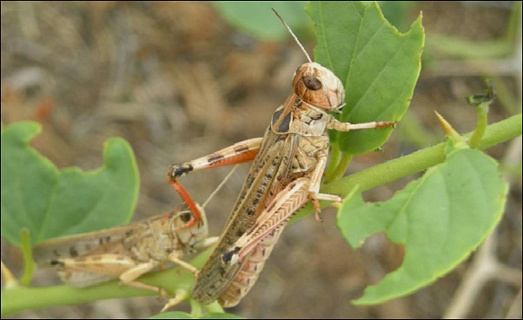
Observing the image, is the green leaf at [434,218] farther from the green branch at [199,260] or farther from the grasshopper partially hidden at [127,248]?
the grasshopper partially hidden at [127,248]

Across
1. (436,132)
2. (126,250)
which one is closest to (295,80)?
(126,250)

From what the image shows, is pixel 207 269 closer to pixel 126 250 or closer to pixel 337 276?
pixel 126 250

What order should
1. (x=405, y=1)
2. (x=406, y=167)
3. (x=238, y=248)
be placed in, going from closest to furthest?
(x=406, y=167) < (x=238, y=248) < (x=405, y=1)

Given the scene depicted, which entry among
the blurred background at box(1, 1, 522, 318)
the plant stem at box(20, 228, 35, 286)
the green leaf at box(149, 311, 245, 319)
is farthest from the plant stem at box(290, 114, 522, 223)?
the blurred background at box(1, 1, 522, 318)

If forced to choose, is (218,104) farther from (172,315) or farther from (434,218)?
(434,218)

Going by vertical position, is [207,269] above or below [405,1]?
below

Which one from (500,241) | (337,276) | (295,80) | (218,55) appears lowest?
(337,276)

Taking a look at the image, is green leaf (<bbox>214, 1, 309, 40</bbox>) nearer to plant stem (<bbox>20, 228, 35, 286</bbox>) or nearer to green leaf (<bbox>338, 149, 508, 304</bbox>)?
plant stem (<bbox>20, 228, 35, 286</bbox>)
